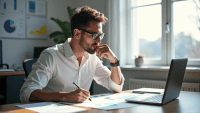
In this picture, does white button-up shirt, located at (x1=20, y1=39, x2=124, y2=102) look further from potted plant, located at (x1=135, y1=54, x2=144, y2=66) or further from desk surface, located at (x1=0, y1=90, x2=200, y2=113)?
potted plant, located at (x1=135, y1=54, x2=144, y2=66)

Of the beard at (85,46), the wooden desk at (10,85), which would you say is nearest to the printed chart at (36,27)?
the wooden desk at (10,85)

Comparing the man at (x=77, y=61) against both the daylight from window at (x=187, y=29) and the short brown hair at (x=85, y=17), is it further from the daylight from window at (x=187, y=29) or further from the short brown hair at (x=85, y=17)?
the daylight from window at (x=187, y=29)

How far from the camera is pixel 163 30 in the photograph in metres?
3.12

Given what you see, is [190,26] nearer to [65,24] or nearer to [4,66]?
[65,24]

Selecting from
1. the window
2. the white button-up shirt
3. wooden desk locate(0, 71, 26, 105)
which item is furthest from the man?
the window

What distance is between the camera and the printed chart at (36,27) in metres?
3.72

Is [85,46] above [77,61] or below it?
above

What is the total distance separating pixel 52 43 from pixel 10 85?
4.31 feet

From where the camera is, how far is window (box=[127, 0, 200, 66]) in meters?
2.88

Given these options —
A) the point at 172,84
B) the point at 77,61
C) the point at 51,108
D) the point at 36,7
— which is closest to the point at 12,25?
the point at 36,7

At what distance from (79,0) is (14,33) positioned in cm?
141

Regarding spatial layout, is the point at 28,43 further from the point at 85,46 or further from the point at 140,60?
the point at 85,46

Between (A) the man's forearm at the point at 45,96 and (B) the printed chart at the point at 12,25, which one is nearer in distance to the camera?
(A) the man's forearm at the point at 45,96

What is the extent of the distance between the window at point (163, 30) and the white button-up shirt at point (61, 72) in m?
1.52
